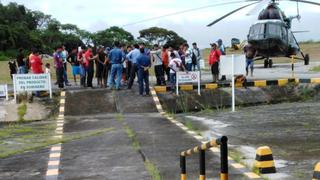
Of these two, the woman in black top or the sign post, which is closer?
the sign post

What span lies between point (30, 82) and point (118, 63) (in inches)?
134

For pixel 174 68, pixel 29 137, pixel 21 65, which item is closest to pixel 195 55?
pixel 174 68

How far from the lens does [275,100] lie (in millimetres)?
21875

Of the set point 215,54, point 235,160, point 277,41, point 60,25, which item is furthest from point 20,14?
point 235,160

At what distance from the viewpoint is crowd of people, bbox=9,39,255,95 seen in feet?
67.8

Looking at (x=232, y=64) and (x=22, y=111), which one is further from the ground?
(x=232, y=64)

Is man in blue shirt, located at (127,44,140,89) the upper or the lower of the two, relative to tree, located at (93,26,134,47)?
lower

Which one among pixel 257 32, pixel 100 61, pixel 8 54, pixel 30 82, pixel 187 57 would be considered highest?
pixel 8 54

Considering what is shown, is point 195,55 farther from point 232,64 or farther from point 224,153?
point 224,153

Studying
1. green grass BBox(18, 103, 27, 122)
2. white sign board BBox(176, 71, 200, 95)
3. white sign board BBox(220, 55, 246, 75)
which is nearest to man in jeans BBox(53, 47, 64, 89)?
green grass BBox(18, 103, 27, 122)

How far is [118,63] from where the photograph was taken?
2100cm

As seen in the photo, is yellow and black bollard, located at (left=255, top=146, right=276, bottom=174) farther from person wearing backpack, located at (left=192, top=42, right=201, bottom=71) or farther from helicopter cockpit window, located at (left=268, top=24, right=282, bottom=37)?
helicopter cockpit window, located at (left=268, top=24, right=282, bottom=37)

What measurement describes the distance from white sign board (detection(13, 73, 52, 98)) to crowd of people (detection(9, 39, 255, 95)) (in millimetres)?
1009

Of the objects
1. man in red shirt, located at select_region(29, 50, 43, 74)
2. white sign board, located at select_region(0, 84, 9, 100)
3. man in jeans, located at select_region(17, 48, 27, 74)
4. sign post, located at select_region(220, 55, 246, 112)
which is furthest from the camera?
man in jeans, located at select_region(17, 48, 27, 74)
